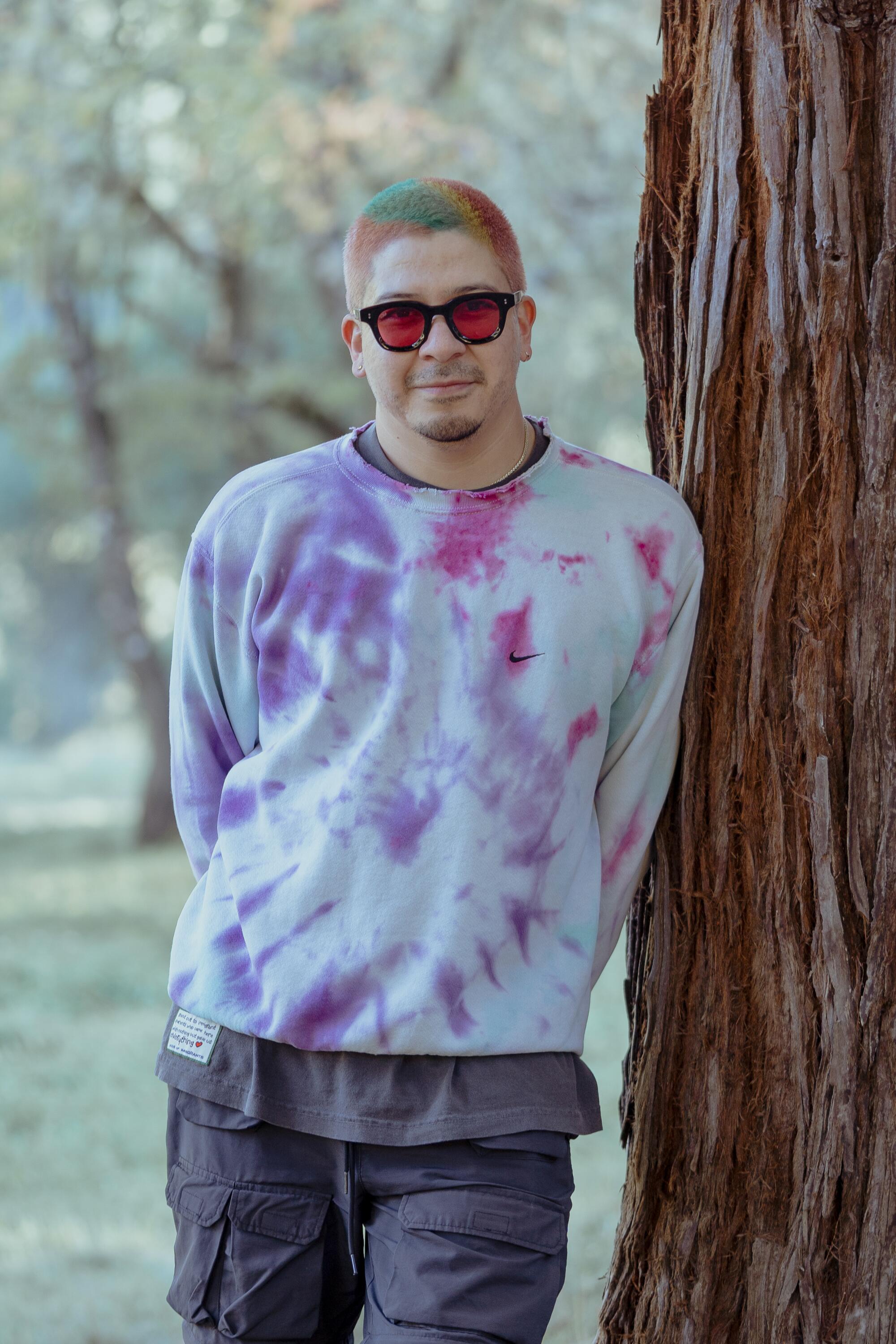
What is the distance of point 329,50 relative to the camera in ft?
30.6

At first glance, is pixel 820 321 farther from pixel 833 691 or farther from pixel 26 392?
pixel 26 392

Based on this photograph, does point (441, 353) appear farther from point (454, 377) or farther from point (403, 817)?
point (403, 817)

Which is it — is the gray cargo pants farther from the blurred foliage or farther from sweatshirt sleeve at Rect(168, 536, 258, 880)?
the blurred foliage

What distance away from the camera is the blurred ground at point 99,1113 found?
12.8 feet

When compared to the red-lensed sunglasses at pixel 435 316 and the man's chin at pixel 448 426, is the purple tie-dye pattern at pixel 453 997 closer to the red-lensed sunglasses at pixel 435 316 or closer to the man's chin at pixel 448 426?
the man's chin at pixel 448 426

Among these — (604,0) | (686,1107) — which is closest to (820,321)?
(686,1107)

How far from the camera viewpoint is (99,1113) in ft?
19.4

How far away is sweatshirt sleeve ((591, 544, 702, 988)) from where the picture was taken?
201cm

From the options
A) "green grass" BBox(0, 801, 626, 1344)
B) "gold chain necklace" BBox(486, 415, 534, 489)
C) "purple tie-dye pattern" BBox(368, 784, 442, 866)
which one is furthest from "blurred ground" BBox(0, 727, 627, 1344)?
"gold chain necklace" BBox(486, 415, 534, 489)

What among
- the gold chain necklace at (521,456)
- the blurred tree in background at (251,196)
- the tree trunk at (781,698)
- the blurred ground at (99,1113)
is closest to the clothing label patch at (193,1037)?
the tree trunk at (781,698)

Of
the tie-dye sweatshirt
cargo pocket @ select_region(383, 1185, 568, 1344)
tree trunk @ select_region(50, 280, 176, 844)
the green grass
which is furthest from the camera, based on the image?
tree trunk @ select_region(50, 280, 176, 844)

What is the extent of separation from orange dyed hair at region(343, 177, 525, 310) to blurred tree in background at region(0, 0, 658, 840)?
728 cm

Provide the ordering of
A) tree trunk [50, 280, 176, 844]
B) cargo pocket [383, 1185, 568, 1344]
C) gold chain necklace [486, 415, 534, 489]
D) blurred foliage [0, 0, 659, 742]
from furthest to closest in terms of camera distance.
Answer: tree trunk [50, 280, 176, 844] → blurred foliage [0, 0, 659, 742] → gold chain necklace [486, 415, 534, 489] → cargo pocket [383, 1185, 568, 1344]

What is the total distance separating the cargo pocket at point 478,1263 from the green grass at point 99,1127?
1.11 meters
